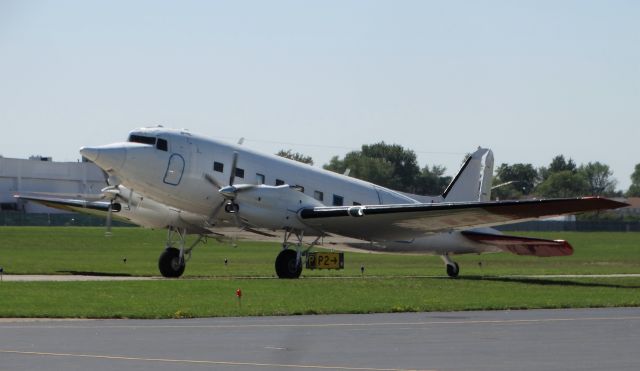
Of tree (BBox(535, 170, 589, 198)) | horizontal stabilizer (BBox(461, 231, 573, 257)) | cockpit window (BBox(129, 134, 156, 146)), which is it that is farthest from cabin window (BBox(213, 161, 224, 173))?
tree (BBox(535, 170, 589, 198))

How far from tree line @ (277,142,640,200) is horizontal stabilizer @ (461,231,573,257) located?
57.5ft

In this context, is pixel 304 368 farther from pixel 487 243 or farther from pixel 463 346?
pixel 487 243

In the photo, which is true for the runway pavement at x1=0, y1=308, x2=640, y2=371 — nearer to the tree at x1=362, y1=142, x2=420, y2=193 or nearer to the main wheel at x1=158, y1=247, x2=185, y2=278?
the main wheel at x1=158, y1=247, x2=185, y2=278

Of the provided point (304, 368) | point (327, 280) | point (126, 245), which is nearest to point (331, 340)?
point (304, 368)

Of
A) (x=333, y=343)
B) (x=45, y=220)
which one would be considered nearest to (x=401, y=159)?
(x=45, y=220)

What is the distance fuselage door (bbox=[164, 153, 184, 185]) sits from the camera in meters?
38.6

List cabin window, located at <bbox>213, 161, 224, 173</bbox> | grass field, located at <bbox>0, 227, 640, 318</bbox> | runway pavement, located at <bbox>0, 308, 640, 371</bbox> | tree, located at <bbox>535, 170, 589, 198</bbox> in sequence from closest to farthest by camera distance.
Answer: runway pavement, located at <bbox>0, 308, 640, 371</bbox> < grass field, located at <bbox>0, 227, 640, 318</bbox> < cabin window, located at <bbox>213, 161, 224, 173</bbox> < tree, located at <bbox>535, 170, 589, 198</bbox>

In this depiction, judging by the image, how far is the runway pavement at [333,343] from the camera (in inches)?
647

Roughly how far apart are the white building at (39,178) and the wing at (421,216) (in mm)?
75140

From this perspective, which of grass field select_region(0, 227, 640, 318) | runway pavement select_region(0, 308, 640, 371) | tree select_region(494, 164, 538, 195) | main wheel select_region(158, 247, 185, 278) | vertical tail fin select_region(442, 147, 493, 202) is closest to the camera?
runway pavement select_region(0, 308, 640, 371)

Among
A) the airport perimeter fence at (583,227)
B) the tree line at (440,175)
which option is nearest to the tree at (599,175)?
the tree line at (440,175)

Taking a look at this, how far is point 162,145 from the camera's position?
3875 cm

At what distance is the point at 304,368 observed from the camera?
52.2ft

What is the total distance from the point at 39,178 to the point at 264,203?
81810mm
